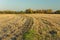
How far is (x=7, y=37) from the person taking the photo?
14.0 meters

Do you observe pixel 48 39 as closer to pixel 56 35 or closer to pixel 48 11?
pixel 56 35

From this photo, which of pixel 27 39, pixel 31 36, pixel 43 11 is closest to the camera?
pixel 27 39

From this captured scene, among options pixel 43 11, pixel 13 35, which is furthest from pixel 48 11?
pixel 13 35

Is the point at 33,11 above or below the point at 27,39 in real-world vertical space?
below

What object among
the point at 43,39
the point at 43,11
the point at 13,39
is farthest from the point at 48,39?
the point at 43,11

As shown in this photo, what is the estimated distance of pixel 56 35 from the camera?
14.1m

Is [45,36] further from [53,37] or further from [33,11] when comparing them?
[33,11]

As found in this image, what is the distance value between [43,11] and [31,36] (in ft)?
146

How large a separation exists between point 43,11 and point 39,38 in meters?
45.0

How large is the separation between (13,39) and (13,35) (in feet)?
3.71

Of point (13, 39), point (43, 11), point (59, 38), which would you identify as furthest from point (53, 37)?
point (43, 11)

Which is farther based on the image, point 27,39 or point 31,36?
point 31,36

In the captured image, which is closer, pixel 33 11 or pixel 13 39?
pixel 13 39

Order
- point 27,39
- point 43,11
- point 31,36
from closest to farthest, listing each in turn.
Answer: point 27,39, point 31,36, point 43,11
